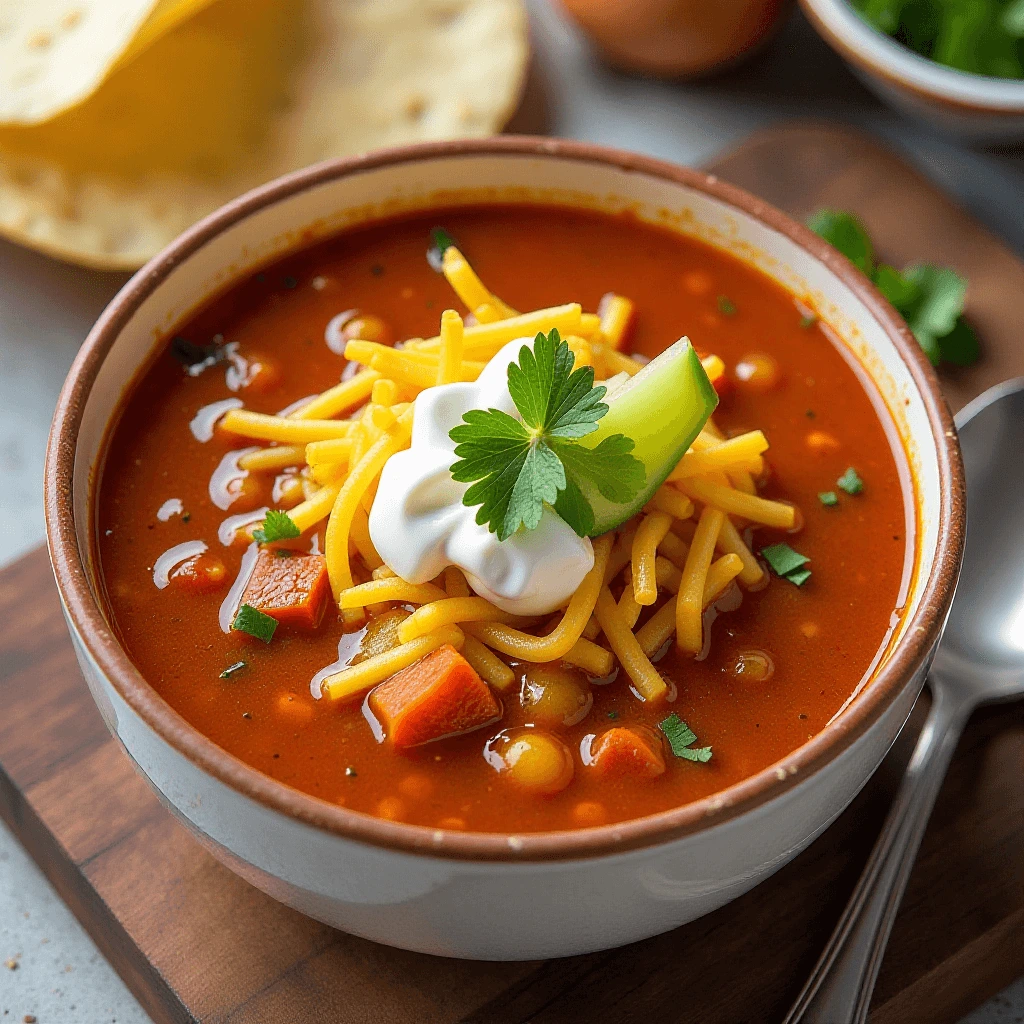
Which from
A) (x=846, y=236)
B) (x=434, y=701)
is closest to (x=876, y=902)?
(x=434, y=701)

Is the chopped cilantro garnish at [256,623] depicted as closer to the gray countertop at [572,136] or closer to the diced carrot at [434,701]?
the diced carrot at [434,701]

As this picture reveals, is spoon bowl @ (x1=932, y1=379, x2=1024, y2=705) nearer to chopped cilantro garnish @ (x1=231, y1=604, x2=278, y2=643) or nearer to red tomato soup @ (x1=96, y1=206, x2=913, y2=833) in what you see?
red tomato soup @ (x1=96, y1=206, x2=913, y2=833)

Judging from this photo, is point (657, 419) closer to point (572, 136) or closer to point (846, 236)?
point (846, 236)

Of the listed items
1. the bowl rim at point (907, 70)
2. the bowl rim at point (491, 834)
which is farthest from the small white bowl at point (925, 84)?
the bowl rim at point (491, 834)

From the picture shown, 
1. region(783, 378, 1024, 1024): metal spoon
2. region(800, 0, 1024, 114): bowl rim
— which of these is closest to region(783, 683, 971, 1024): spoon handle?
region(783, 378, 1024, 1024): metal spoon

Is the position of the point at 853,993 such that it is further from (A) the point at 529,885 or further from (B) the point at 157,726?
(B) the point at 157,726
